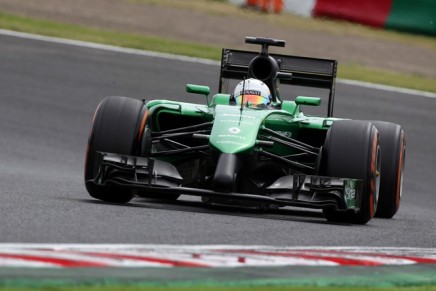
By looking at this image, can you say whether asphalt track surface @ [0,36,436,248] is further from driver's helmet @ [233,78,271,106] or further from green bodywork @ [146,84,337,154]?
driver's helmet @ [233,78,271,106]

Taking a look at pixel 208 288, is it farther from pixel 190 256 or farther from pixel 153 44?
pixel 153 44

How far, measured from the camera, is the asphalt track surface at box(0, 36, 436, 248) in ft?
21.8

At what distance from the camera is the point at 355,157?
331 inches

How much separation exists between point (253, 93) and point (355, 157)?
1585 millimetres

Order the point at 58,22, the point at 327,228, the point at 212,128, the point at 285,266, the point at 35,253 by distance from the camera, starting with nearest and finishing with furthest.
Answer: the point at 35,253 < the point at 285,266 < the point at 327,228 < the point at 212,128 < the point at 58,22

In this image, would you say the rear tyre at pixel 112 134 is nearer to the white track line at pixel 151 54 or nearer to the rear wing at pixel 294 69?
the rear wing at pixel 294 69

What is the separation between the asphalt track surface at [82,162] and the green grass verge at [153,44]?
718 mm

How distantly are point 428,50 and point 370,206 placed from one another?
13.5 m

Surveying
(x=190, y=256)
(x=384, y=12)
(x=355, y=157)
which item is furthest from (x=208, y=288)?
(x=384, y=12)

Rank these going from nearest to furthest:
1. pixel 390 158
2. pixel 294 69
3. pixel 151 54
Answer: pixel 390 158, pixel 294 69, pixel 151 54

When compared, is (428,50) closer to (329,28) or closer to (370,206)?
(329,28)

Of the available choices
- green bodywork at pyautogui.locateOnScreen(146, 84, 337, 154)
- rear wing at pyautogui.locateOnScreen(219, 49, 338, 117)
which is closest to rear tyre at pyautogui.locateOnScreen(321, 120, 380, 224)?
green bodywork at pyautogui.locateOnScreen(146, 84, 337, 154)

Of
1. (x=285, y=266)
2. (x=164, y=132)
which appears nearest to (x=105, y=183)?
(x=164, y=132)

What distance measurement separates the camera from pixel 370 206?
27.9 feet
